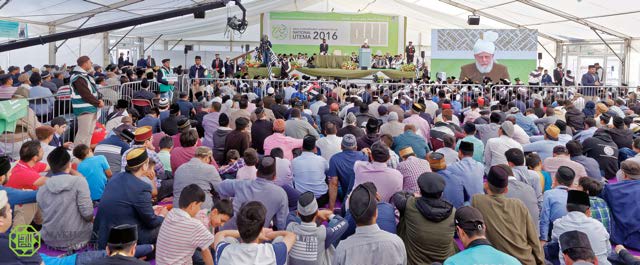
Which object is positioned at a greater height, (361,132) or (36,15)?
(36,15)

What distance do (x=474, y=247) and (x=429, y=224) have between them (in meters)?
0.91

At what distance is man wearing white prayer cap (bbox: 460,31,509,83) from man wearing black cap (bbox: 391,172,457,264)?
1742 centimetres

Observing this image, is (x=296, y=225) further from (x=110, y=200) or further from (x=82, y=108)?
(x=82, y=108)

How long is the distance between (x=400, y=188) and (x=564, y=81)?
14360mm

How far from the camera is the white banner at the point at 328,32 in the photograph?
79.3ft

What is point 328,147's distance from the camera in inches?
244

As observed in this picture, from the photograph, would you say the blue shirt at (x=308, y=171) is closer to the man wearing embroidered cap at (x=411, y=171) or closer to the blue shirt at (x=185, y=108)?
the man wearing embroidered cap at (x=411, y=171)

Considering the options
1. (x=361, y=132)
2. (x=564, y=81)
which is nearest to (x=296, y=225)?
(x=361, y=132)

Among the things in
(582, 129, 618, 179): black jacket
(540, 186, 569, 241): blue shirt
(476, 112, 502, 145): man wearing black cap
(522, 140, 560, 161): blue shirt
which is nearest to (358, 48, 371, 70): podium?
(476, 112, 502, 145): man wearing black cap

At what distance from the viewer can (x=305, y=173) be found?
538 cm

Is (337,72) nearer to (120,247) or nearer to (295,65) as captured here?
(295,65)

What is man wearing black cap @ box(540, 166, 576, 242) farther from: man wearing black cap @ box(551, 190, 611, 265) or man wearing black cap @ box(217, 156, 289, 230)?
man wearing black cap @ box(217, 156, 289, 230)

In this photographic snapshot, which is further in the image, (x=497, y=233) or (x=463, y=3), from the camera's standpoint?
(x=463, y=3)

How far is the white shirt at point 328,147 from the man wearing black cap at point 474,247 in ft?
11.3
